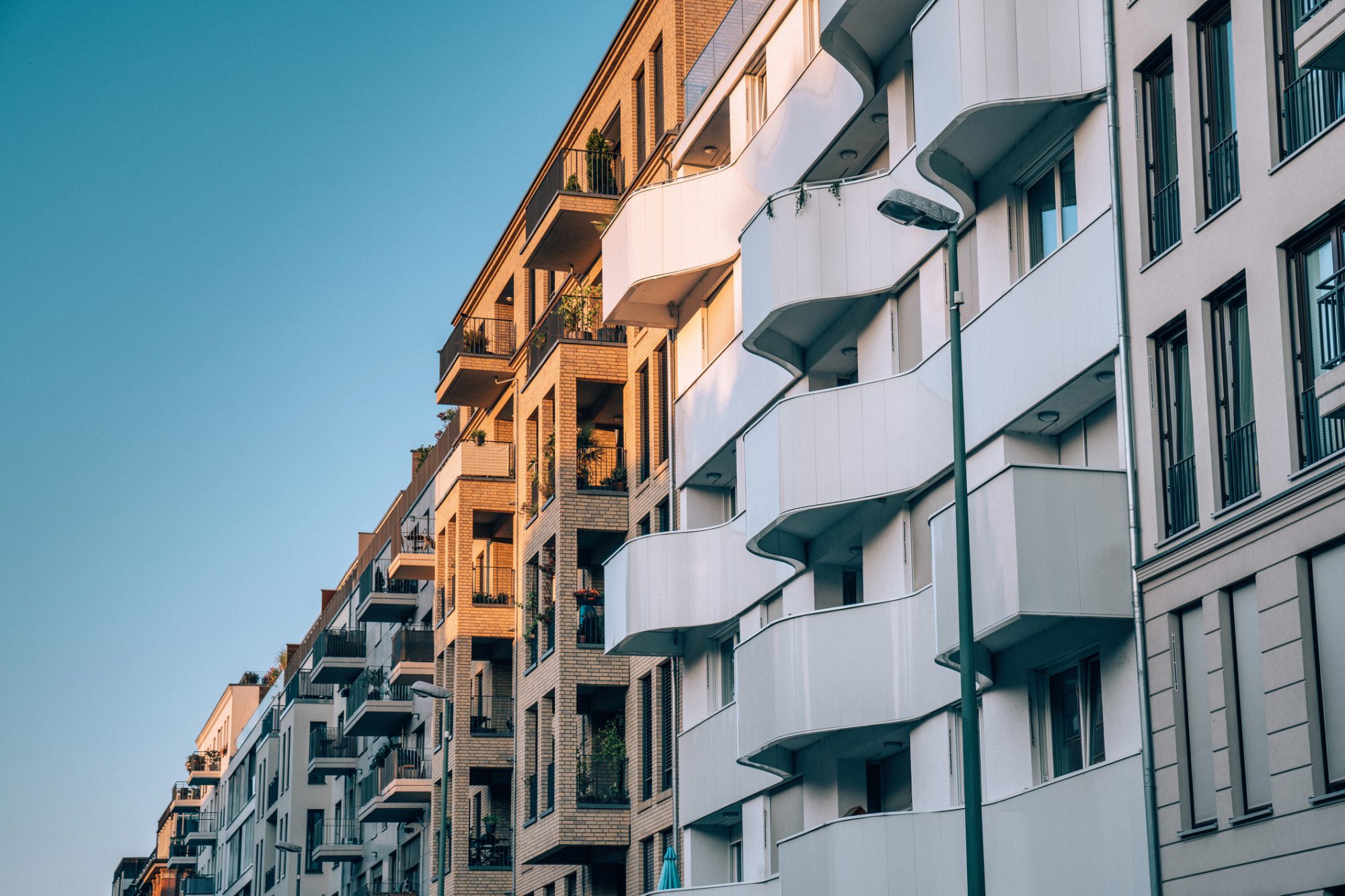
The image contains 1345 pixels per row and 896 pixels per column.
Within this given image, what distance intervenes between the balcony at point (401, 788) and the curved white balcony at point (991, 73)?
34773 millimetres

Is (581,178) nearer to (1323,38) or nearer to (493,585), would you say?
(493,585)

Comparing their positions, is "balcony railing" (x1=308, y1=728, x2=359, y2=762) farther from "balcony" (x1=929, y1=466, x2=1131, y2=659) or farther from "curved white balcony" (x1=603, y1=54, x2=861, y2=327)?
"balcony" (x1=929, y1=466, x2=1131, y2=659)

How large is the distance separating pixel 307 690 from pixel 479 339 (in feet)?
115

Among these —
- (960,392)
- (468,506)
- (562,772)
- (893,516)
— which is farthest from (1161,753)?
(468,506)

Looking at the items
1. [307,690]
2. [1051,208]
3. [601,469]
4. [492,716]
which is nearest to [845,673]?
[1051,208]

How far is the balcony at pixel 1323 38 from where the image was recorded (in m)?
15.1

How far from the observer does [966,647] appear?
59.7ft

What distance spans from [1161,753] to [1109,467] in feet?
10.7

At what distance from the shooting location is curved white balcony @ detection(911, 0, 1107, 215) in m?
20.6

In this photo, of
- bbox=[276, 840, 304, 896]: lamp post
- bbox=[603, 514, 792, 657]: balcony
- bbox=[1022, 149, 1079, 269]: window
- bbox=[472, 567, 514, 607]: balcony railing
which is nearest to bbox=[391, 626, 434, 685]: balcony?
bbox=[472, 567, 514, 607]: balcony railing

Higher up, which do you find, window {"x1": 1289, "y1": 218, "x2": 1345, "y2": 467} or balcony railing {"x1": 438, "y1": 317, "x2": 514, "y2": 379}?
balcony railing {"x1": 438, "y1": 317, "x2": 514, "y2": 379}

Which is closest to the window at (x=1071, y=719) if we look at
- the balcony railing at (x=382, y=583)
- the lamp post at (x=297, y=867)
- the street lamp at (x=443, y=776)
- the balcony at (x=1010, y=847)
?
the balcony at (x=1010, y=847)

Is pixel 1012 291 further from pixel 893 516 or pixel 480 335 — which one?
pixel 480 335

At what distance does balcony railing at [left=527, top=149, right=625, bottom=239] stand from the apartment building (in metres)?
21.8
